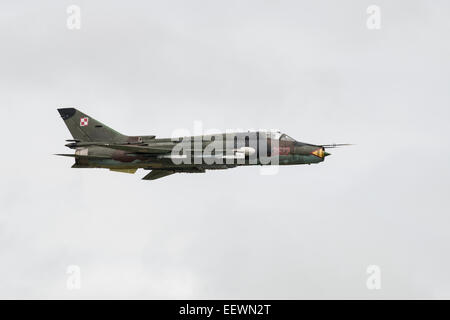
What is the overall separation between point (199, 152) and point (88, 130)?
30.4 feet

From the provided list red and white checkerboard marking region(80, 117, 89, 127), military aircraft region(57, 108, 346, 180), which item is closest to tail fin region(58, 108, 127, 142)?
red and white checkerboard marking region(80, 117, 89, 127)

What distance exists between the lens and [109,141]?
7594 centimetres

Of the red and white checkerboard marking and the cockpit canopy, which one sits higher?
the red and white checkerboard marking

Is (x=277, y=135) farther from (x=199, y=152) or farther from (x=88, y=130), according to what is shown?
(x=88, y=130)

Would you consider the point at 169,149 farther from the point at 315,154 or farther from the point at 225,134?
the point at 315,154

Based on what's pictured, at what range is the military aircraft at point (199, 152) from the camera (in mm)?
72750

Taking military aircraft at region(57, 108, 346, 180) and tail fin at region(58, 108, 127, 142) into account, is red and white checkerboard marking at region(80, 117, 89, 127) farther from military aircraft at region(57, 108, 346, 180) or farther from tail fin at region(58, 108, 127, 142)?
military aircraft at region(57, 108, 346, 180)

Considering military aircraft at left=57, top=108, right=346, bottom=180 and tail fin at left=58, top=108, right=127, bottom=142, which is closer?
military aircraft at left=57, top=108, right=346, bottom=180

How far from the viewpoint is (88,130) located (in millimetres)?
76000

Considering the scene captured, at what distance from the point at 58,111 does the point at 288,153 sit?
60.0 ft

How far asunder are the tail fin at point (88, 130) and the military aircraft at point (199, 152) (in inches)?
31.6

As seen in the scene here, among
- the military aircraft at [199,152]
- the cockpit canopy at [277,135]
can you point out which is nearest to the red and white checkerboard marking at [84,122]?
the military aircraft at [199,152]

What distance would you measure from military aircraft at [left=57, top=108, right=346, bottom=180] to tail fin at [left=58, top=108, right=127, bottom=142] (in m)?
0.80

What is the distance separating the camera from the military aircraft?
72.8m
